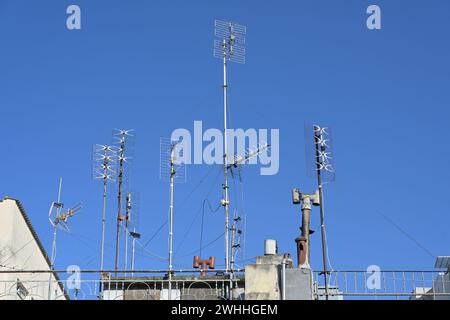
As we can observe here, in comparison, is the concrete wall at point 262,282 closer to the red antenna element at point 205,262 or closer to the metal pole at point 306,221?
the metal pole at point 306,221

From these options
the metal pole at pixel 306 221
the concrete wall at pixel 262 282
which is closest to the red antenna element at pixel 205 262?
the metal pole at pixel 306 221

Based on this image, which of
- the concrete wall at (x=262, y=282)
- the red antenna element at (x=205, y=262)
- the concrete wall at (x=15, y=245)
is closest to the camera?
the concrete wall at (x=262, y=282)

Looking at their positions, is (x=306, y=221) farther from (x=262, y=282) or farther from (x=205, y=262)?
(x=262, y=282)

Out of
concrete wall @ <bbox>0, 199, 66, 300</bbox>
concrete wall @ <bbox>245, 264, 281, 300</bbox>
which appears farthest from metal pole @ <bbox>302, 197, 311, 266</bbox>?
concrete wall @ <bbox>0, 199, 66, 300</bbox>

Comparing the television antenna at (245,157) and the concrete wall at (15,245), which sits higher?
the television antenna at (245,157)

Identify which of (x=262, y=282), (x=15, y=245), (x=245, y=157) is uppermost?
(x=245, y=157)

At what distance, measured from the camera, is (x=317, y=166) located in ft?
111

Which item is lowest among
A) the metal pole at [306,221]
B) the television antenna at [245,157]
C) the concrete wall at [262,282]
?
the concrete wall at [262,282]

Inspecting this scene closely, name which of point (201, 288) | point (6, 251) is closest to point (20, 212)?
point (6, 251)

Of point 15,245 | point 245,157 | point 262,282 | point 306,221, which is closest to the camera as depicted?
point 262,282

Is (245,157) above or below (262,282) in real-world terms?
above

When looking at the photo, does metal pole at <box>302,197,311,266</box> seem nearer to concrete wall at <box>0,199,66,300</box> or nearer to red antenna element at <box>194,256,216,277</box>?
red antenna element at <box>194,256,216,277</box>

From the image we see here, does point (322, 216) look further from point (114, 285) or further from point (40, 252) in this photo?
point (40, 252)

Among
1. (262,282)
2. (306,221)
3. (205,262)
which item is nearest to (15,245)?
(205,262)
